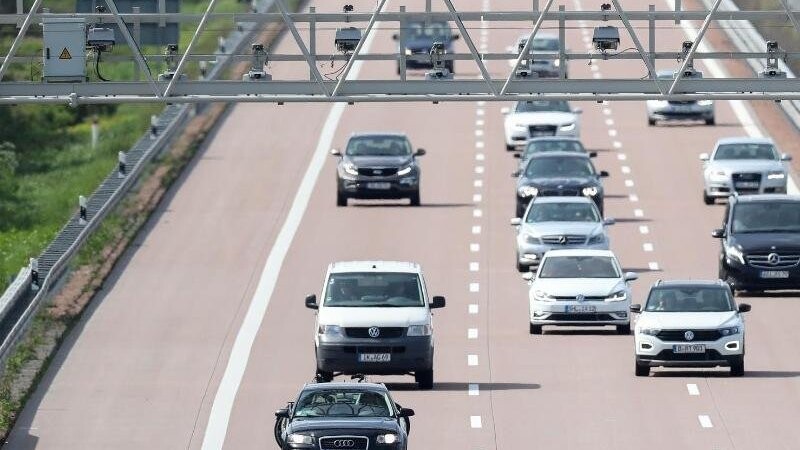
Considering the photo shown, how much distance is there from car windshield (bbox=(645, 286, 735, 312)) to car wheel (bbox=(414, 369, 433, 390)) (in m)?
3.43

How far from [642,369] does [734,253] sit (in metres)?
7.57

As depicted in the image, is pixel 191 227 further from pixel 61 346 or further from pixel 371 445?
pixel 371 445

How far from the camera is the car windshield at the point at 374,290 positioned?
1391 inches

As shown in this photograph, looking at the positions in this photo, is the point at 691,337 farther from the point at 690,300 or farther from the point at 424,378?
the point at 424,378

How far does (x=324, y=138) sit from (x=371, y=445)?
3803cm

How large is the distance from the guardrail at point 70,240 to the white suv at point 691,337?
6.90 m

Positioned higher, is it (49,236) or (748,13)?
(748,13)

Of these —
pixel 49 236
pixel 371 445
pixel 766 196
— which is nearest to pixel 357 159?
pixel 49 236

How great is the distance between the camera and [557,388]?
35312 mm

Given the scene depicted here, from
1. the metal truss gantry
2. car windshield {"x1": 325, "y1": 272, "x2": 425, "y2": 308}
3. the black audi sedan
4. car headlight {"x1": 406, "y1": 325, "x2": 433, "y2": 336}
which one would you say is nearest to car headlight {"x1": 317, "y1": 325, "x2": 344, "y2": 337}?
car windshield {"x1": 325, "y1": 272, "x2": 425, "y2": 308}

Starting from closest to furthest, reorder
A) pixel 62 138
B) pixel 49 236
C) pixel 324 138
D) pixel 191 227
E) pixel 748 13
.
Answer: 1. pixel 748 13
2. pixel 191 227
3. pixel 49 236
4. pixel 324 138
5. pixel 62 138

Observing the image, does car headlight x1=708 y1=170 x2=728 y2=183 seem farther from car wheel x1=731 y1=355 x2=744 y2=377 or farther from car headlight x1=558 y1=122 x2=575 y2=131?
car wheel x1=731 y1=355 x2=744 y2=377

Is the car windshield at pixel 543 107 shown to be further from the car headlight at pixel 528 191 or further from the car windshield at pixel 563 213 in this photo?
the car windshield at pixel 563 213

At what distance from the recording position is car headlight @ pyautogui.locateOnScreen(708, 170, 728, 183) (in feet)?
173
